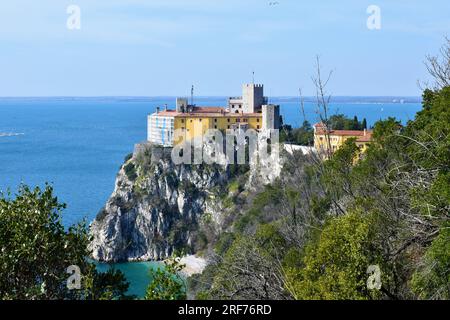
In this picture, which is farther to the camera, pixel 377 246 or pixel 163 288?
pixel 377 246

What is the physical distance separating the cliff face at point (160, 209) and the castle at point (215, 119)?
5.85 feet

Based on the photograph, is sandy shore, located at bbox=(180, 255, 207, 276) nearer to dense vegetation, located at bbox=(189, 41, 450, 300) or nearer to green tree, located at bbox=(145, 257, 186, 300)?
dense vegetation, located at bbox=(189, 41, 450, 300)

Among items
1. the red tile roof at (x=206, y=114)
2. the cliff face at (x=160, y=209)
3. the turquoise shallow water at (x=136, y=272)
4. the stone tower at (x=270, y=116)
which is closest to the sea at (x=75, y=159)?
the turquoise shallow water at (x=136, y=272)

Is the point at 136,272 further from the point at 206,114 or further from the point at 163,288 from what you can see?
the point at 163,288

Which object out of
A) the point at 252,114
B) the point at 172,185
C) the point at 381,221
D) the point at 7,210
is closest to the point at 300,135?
the point at 252,114

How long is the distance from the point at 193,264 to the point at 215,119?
398 inches

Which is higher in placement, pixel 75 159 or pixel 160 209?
pixel 75 159

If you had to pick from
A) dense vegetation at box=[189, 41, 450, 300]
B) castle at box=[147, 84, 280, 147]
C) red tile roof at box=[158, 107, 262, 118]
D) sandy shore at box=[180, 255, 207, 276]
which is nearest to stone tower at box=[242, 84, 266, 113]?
castle at box=[147, 84, 280, 147]

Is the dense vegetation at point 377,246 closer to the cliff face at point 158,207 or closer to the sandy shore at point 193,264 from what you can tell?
the sandy shore at point 193,264

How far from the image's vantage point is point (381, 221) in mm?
8672

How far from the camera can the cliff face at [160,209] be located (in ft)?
119

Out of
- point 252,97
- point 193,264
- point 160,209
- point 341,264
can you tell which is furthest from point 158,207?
point 341,264

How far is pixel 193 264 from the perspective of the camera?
32.0 metres

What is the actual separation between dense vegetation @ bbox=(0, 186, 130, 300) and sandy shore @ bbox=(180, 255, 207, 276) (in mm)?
22078
